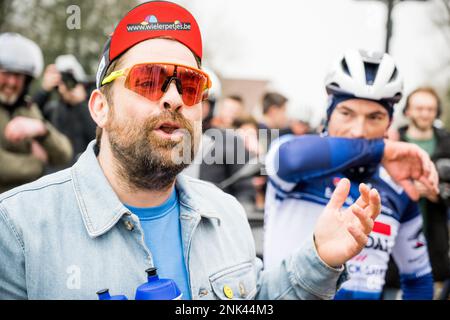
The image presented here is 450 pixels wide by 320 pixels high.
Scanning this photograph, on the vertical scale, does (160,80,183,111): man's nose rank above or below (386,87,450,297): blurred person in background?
above

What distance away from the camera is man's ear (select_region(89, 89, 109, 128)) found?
1.82 meters

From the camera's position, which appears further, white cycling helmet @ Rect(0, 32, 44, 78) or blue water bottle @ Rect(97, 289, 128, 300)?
white cycling helmet @ Rect(0, 32, 44, 78)

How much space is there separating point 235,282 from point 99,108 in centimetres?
82

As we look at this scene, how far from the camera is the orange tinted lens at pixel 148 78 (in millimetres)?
1723

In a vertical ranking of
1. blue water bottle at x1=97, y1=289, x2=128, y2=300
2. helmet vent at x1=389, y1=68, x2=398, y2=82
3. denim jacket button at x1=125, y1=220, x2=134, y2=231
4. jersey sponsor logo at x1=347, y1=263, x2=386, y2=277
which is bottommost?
jersey sponsor logo at x1=347, y1=263, x2=386, y2=277

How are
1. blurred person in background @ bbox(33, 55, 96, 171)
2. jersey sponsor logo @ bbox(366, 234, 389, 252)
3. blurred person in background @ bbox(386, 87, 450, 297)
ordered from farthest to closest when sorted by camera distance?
blurred person in background @ bbox(386, 87, 450, 297)
blurred person in background @ bbox(33, 55, 96, 171)
jersey sponsor logo @ bbox(366, 234, 389, 252)

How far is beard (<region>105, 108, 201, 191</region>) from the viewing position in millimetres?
1724

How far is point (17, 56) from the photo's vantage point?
10.2 ft

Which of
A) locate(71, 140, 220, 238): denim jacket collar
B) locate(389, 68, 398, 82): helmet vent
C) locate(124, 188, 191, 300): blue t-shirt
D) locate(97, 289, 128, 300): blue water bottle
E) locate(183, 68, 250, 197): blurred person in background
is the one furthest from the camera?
locate(183, 68, 250, 197): blurred person in background

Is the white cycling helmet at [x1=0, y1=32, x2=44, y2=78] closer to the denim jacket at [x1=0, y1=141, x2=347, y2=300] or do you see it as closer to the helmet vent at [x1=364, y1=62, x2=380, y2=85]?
the denim jacket at [x1=0, y1=141, x2=347, y2=300]

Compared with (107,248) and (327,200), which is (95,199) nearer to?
(107,248)

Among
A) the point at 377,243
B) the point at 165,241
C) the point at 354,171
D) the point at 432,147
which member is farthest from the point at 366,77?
the point at 432,147

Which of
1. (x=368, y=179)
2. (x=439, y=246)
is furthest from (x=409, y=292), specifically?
(x=439, y=246)

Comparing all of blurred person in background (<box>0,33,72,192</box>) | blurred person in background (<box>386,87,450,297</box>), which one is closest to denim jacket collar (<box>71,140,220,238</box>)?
blurred person in background (<box>0,33,72,192</box>)
